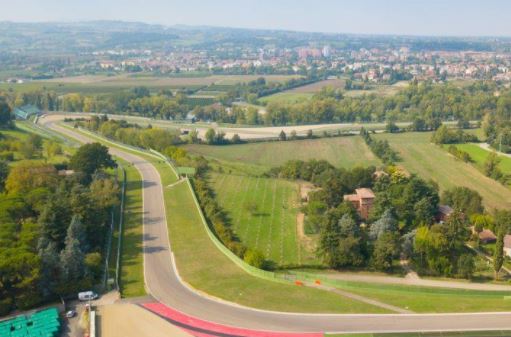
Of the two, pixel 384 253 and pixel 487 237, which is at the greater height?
pixel 384 253

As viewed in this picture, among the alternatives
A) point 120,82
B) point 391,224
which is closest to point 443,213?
point 391,224

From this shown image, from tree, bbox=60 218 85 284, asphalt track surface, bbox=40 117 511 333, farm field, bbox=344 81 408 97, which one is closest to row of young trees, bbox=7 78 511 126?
farm field, bbox=344 81 408 97

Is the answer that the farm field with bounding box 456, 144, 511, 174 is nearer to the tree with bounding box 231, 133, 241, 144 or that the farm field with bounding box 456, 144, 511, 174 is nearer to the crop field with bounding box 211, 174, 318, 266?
the crop field with bounding box 211, 174, 318, 266

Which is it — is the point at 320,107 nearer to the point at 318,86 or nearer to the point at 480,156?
the point at 480,156

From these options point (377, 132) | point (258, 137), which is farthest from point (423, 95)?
point (258, 137)

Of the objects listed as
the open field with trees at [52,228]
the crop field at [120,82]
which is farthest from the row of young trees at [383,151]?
the crop field at [120,82]

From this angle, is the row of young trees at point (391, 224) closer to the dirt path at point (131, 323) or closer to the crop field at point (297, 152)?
the dirt path at point (131, 323)

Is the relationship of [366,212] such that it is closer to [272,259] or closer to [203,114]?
[272,259]
